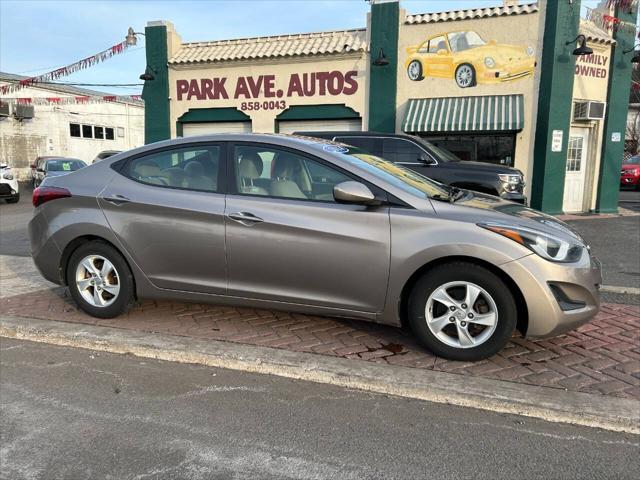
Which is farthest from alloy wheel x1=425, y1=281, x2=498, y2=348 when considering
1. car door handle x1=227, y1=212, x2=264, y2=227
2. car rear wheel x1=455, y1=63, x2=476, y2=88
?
car rear wheel x1=455, y1=63, x2=476, y2=88

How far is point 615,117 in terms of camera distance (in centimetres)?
1310

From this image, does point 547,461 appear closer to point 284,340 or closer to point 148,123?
point 284,340

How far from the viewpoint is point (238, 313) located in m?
4.68

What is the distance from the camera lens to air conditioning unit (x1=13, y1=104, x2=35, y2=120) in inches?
961

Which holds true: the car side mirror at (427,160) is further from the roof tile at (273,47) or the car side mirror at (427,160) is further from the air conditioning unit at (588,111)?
the air conditioning unit at (588,111)

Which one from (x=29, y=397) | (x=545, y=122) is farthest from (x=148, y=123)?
(x=29, y=397)

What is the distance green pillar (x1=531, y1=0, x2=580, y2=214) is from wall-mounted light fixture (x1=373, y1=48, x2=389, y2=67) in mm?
3683

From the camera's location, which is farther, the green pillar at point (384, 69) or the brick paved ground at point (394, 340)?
the green pillar at point (384, 69)

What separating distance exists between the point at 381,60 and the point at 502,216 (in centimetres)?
1032

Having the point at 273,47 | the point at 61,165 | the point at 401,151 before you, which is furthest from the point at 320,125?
the point at 61,165

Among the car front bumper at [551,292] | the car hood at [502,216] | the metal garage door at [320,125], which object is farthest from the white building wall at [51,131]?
the car front bumper at [551,292]

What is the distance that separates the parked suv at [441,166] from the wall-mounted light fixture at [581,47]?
4.81m

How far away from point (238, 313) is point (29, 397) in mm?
1838

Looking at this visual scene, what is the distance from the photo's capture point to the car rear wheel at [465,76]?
12.6 m
